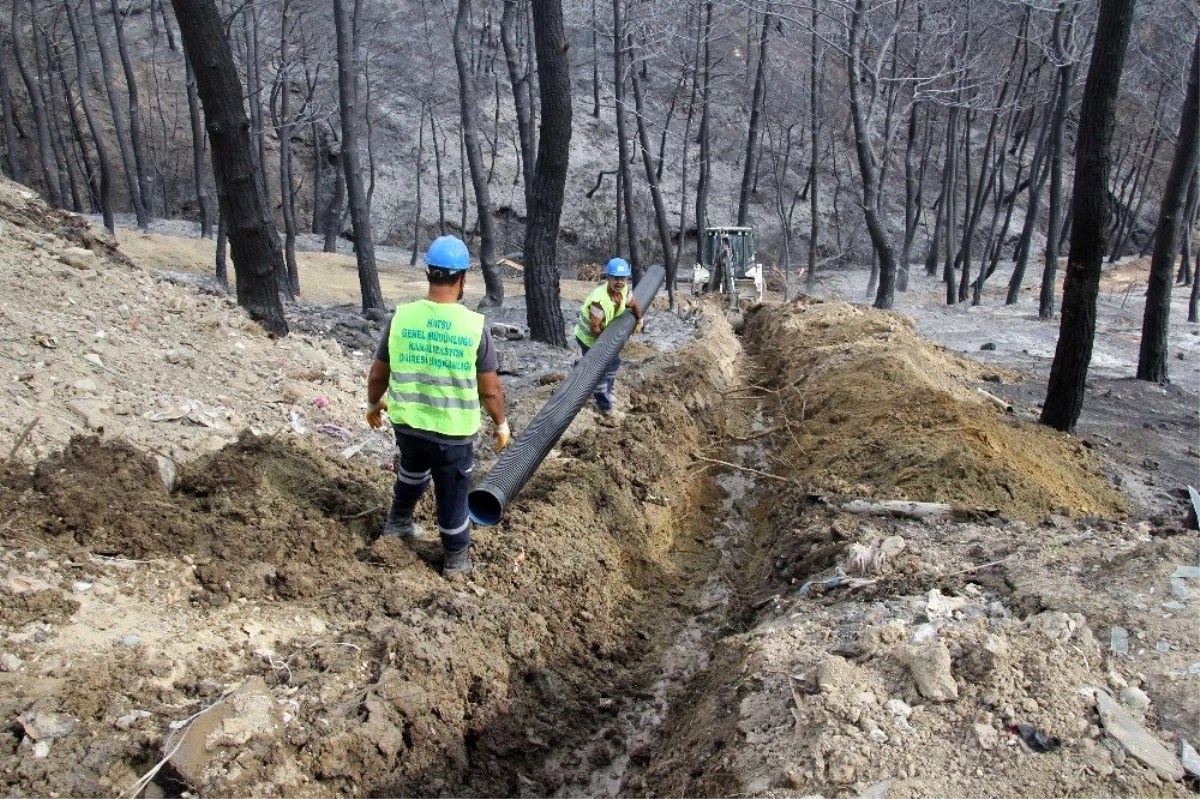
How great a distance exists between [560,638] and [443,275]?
2.21 meters

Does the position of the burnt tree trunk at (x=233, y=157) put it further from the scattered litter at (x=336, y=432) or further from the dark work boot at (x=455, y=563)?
the dark work boot at (x=455, y=563)

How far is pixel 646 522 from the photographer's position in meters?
6.98

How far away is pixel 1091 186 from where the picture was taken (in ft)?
25.7

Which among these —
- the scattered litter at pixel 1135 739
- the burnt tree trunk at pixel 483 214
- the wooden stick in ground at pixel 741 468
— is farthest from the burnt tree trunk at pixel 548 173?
the scattered litter at pixel 1135 739

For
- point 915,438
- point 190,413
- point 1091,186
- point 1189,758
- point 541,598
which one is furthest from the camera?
point 1091,186

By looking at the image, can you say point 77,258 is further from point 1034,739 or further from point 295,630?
point 1034,739

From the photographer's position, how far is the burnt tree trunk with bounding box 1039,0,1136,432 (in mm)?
7664

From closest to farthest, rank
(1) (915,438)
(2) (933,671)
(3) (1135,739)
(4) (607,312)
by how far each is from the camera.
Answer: (3) (1135,739) → (2) (933,671) → (1) (915,438) → (4) (607,312)

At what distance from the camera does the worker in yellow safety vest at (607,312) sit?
8370 millimetres

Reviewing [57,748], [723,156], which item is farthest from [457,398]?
[723,156]

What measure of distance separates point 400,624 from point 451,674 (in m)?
0.35

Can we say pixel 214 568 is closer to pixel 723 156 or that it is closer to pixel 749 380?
pixel 749 380

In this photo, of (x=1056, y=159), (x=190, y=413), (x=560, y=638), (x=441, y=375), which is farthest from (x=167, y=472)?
(x=1056, y=159)

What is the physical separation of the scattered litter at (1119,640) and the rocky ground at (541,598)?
0.5 inches
